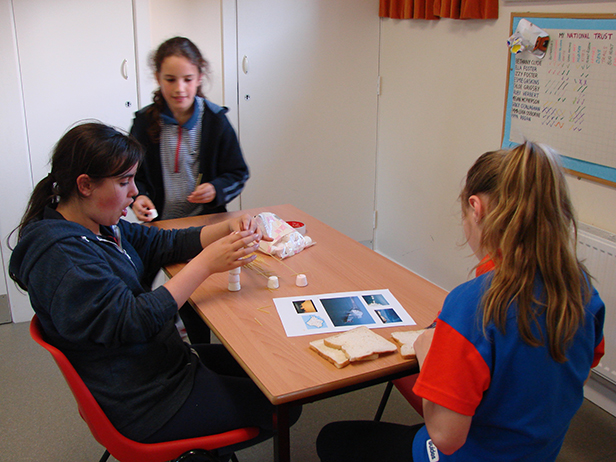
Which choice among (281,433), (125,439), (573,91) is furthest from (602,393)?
(125,439)

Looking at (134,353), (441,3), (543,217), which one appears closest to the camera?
(543,217)

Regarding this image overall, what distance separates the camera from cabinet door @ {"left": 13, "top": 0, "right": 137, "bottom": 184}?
9.69 feet

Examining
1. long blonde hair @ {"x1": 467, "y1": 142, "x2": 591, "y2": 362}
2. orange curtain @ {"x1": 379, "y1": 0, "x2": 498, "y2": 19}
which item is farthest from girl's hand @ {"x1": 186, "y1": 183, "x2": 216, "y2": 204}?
orange curtain @ {"x1": 379, "y1": 0, "x2": 498, "y2": 19}

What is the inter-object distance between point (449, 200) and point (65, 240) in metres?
2.59

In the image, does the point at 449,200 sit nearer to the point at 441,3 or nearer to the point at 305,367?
the point at 441,3

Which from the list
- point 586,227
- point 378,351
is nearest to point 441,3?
point 586,227

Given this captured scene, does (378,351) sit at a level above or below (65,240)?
below

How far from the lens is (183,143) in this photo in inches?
95.1

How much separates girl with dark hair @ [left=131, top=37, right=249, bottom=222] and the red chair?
1.00 metres

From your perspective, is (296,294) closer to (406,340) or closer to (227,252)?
(227,252)

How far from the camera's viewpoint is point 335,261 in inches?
80.9

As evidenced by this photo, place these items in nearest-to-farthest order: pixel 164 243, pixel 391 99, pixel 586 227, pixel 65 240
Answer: pixel 65 240 → pixel 164 243 → pixel 586 227 → pixel 391 99

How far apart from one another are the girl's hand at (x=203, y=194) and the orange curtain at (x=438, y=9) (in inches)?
68.8

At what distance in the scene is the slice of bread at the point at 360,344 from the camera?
1.40m
